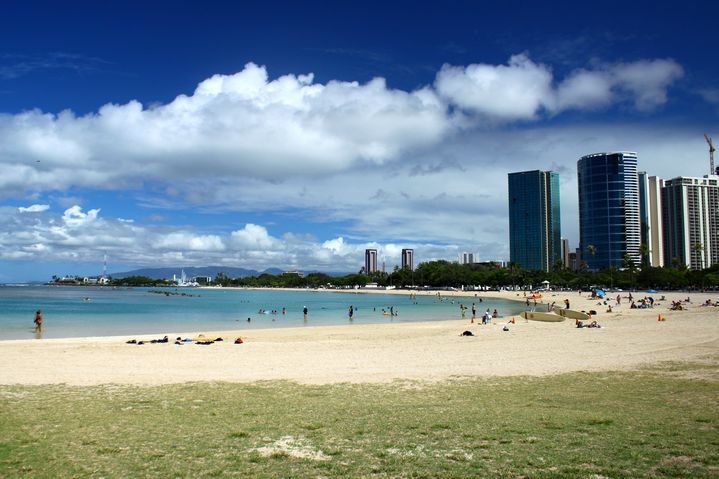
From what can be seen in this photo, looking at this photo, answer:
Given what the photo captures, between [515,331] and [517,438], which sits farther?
[515,331]

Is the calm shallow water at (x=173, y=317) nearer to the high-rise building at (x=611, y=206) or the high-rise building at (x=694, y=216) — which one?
the high-rise building at (x=611, y=206)

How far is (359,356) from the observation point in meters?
22.3

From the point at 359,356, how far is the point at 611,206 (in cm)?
16932

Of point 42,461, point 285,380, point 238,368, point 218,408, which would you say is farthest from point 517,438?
point 238,368

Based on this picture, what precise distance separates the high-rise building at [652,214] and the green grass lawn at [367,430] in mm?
179572

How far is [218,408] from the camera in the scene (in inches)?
447

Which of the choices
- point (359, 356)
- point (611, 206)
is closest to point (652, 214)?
point (611, 206)

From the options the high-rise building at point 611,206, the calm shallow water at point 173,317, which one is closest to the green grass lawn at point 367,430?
the calm shallow water at point 173,317

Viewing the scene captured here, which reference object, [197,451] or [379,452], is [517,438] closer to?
[379,452]

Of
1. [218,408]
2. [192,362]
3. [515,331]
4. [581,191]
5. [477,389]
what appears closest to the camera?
[218,408]

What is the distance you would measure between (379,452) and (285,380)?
837cm

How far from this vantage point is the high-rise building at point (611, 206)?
16800cm

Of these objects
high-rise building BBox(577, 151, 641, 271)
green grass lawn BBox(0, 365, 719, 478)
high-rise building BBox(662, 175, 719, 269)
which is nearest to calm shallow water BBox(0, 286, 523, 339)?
green grass lawn BBox(0, 365, 719, 478)

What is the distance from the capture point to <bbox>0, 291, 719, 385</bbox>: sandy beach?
54.8ft
